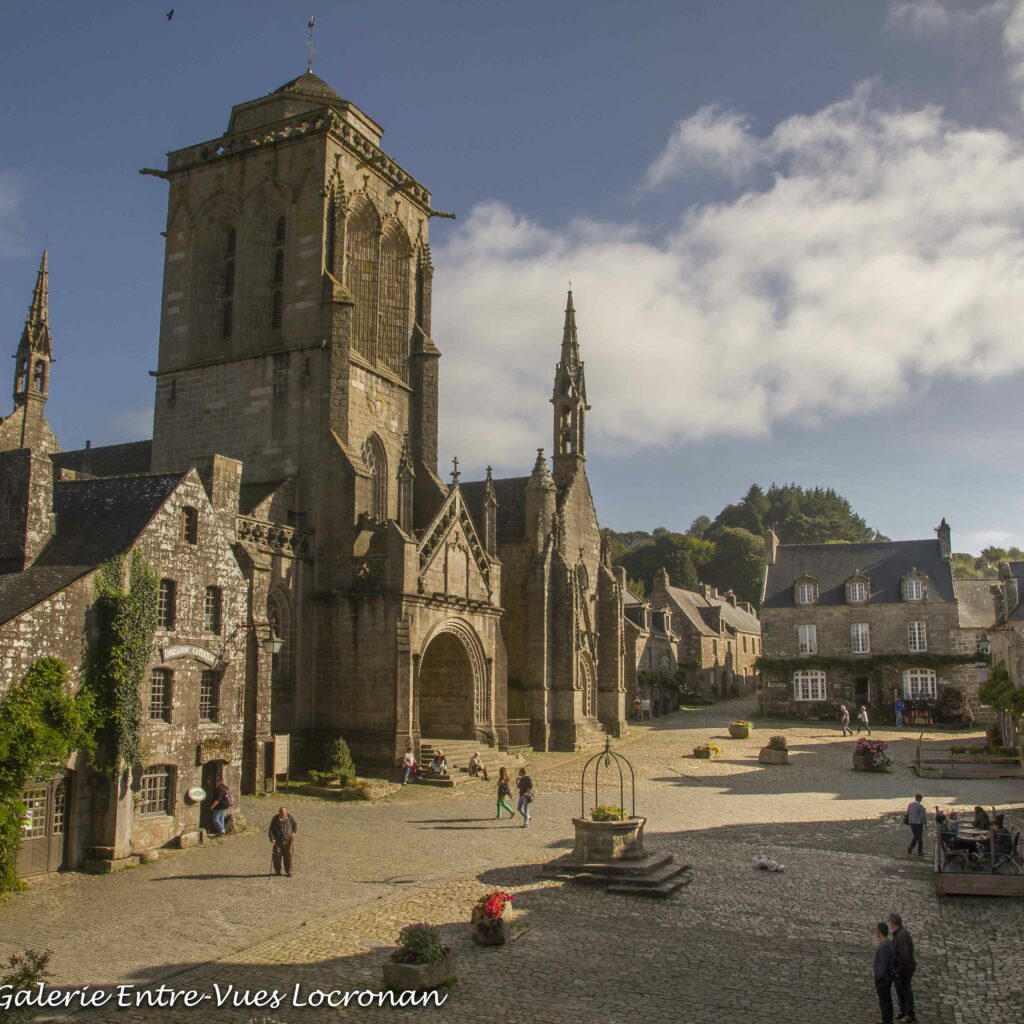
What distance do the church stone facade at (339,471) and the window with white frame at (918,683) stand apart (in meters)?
17.4

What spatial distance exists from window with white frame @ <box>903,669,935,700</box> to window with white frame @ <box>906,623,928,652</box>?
124cm

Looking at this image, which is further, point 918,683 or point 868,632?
point 868,632

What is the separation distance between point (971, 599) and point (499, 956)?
1942 inches

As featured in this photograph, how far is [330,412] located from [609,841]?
68.0ft

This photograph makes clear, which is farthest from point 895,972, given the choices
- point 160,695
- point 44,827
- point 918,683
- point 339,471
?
point 918,683

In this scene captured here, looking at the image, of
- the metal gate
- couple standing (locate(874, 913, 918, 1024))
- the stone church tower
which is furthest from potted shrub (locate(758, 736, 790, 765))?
couple standing (locate(874, 913, 918, 1024))

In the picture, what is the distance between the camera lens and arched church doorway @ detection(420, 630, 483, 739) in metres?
36.3

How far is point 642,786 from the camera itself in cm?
3070

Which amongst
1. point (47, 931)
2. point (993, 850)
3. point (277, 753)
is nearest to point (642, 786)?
point (277, 753)

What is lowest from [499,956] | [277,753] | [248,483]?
[499,956]

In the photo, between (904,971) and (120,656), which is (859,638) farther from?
(904,971)

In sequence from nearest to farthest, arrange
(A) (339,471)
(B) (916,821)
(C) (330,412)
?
(B) (916,821) < (A) (339,471) < (C) (330,412)

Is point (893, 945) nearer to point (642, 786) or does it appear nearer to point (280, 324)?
point (642, 786)

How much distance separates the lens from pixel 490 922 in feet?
45.9
